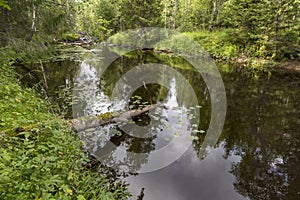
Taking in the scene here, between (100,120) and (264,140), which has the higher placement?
(100,120)

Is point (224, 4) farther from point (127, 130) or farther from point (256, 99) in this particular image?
point (127, 130)

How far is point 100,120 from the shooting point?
19.7 ft

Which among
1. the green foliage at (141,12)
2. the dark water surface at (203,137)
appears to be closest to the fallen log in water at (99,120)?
the dark water surface at (203,137)

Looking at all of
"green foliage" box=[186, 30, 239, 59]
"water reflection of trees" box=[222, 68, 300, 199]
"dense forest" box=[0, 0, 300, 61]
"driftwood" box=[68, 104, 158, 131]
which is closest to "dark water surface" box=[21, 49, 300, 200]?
"water reflection of trees" box=[222, 68, 300, 199]

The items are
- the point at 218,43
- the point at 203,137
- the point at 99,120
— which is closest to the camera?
the point at 99,120

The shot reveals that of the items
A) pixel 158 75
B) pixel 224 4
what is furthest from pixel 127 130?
pixel 224 4

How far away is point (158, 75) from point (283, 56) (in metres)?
11.4

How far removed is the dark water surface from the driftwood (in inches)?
8.6

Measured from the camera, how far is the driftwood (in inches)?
217

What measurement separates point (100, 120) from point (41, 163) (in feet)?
11.4

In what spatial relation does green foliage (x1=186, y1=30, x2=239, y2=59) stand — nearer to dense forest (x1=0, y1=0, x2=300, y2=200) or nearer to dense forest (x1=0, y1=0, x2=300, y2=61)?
dense forest (x1=0, y1=0, x2=300, y2=61)

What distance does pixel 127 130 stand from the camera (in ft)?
21.2

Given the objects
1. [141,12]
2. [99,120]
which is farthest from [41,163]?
[141,12]

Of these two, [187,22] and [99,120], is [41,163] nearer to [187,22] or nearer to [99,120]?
[99,120]
